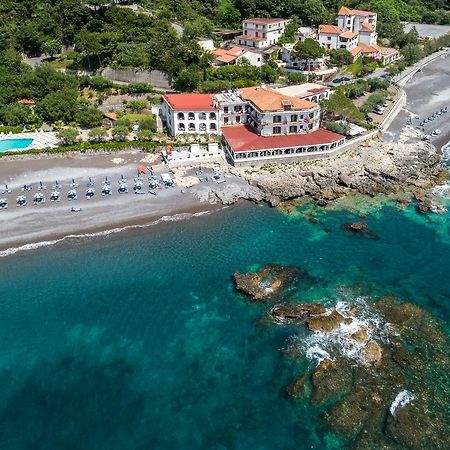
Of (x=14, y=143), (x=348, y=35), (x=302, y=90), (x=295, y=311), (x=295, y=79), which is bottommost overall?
(x=295, y=311)

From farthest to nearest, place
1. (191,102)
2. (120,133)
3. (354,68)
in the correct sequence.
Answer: (354,68) < (191,102) < (120,133)

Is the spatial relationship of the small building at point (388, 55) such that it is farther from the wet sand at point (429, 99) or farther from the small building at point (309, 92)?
the small building at point (309, 92)

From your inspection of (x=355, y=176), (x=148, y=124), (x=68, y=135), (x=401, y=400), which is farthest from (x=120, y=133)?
(x=401, y=400)

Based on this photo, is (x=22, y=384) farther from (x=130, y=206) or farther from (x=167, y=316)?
(x=130, y=206)

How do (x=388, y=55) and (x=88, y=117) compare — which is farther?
(x=388, y=55)

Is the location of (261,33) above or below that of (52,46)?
below

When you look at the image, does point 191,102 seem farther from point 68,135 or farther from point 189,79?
point 68,135

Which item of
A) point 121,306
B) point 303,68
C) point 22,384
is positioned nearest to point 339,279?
point 121,306

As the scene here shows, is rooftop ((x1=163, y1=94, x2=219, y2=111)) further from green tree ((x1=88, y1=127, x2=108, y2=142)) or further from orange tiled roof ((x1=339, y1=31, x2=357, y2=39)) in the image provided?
orange tiled roof ((x1=339, y1=31, x2=357, y2=39))

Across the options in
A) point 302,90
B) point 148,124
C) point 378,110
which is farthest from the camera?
point 378,110
